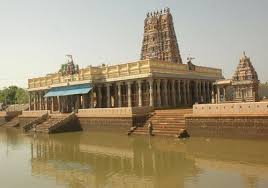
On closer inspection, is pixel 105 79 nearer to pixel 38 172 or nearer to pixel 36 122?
pixel 36 122

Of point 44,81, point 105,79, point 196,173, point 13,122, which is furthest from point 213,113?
point 13,122

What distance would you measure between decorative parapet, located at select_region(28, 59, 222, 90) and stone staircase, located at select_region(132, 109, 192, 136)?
6125 mm

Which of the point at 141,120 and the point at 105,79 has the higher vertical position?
the point at 105,79

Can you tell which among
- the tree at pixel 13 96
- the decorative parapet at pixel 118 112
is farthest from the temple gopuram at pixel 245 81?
the tree at pixel 13 96

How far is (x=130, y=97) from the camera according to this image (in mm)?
39938

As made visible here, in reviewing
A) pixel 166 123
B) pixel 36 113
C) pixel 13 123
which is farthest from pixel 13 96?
pixel 166 123

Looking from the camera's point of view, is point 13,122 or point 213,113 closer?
point 213,113

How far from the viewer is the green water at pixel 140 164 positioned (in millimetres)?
15412

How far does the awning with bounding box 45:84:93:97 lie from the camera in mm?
42781

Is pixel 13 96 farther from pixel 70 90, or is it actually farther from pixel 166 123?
pixel 166 123

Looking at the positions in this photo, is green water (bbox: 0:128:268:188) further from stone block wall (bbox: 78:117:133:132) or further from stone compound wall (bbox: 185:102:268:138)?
stone block wall (bbox: 78:117:133:132)

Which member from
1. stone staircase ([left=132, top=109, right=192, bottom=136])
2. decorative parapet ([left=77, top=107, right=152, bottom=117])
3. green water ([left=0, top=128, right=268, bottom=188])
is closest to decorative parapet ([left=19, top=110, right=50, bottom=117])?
decorative parapet ([left=77, top=107, right=152, bottom=117])

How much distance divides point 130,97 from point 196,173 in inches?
942

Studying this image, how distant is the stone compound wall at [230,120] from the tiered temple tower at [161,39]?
77.2ft
